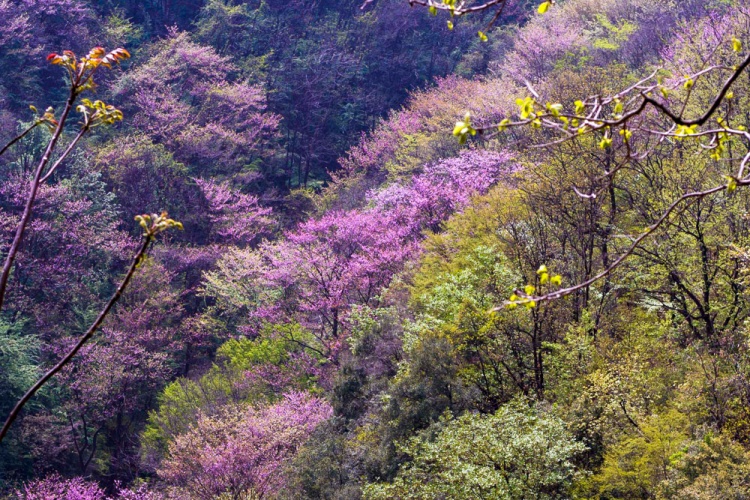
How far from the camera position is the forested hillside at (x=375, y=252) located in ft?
30.8

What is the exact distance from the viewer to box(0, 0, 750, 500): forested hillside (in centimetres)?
938

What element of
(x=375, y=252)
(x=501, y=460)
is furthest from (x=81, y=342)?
(x=375, y=252)

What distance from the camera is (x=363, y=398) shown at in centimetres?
1566

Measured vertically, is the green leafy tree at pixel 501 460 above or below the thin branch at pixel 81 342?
below

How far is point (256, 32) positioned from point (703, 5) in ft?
77.3

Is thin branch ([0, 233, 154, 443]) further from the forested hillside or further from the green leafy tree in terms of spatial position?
the green leafy tree

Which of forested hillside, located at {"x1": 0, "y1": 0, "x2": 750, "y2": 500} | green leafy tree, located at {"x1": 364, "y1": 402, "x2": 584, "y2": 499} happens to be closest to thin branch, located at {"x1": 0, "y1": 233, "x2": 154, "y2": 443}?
forested hillside, located at {"x1": 0, "y1": 0, "x2": 750, "y2": 500}


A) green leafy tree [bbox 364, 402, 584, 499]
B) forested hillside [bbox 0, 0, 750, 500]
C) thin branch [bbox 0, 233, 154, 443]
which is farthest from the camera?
forested hillside [bbox 0, 0, 750, 500]

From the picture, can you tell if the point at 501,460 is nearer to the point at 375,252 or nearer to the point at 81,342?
the point at 81,342

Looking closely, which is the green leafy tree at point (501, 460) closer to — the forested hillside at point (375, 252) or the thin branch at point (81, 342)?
the forested hillside at point (375, 252)

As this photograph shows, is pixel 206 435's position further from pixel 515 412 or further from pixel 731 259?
pixel 731 259

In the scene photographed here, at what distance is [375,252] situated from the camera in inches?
931

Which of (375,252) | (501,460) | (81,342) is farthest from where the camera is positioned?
(375,252)

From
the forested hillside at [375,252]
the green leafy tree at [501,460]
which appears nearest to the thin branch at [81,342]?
the forested hillside at [375,252]
